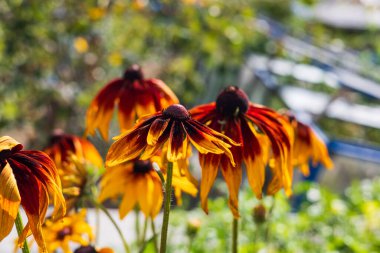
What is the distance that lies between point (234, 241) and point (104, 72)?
10.0 ft

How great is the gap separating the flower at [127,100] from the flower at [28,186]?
1.29 feet

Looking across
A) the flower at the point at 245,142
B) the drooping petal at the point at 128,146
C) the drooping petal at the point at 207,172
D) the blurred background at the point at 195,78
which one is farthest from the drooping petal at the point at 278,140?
the blurred background at the point at 195,78

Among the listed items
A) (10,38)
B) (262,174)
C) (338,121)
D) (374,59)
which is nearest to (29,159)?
(262,174)

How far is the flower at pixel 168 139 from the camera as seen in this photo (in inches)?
24.1

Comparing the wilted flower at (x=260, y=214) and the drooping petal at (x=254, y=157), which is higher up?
the drooping petal at (x=254, y=157)

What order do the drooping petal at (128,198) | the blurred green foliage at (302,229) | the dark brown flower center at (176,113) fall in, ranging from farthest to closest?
the blurred green foliage at (302,229)
the drooping petal at (128,198)
the dark brown flower center at (176,113)

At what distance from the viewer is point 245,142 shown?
2.60ft

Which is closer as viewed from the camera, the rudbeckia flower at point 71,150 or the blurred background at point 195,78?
the rudbeckia flower at point 71,150

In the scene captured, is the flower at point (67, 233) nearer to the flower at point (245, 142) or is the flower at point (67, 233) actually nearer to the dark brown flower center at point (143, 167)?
the dark brown flower center at point (143, 167)

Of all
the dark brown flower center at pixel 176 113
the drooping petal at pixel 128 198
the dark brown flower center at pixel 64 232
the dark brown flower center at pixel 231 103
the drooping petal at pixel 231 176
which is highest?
the dark brown flower center at pixel 231 103

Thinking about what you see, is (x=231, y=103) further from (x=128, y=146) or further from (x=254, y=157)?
(x=128, y=146)

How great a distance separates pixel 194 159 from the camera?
150 inches

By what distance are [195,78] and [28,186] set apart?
3.52 metres

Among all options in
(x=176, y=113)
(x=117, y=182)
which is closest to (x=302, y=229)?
(x=117, y=182)
